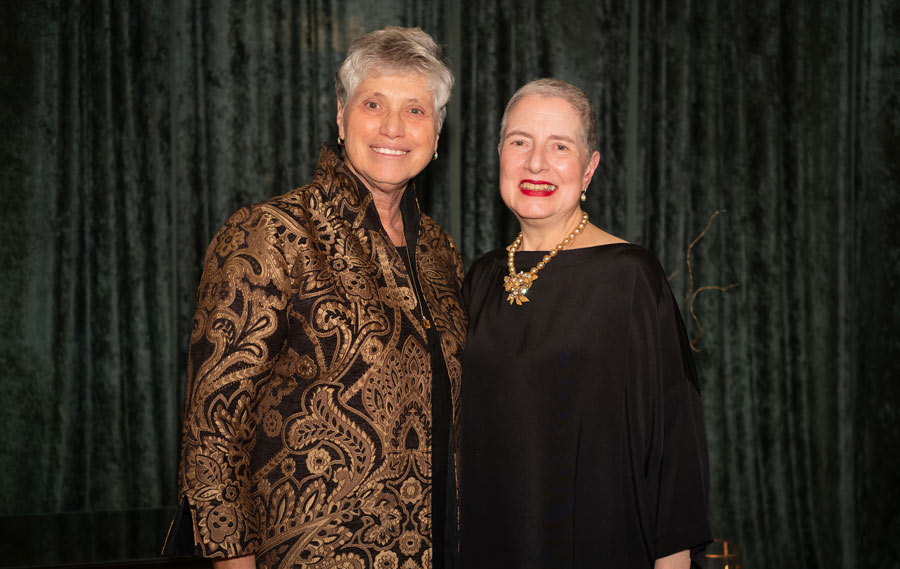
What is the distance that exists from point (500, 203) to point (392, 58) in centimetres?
198

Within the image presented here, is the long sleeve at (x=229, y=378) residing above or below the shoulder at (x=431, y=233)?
below

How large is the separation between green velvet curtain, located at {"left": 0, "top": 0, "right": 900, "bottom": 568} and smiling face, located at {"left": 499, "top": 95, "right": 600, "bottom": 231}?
5.87ft

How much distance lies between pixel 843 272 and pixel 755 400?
0.79 m

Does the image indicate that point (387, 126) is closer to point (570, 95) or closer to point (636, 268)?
point (570, 95)

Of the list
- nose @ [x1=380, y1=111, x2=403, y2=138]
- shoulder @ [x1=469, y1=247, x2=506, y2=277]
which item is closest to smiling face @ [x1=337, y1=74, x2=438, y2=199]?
nose @ [x1=380, y1=111, x2=403, y2=138]

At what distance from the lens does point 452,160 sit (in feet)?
11.8

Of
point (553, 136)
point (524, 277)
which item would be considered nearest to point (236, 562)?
point (524, 277)

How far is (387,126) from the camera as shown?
5.46 ft

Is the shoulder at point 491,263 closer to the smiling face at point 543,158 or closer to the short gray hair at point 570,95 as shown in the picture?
the smiling face at point 543,158

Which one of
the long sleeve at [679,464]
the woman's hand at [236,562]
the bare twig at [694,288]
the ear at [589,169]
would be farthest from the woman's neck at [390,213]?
the bare twig at [694,288]

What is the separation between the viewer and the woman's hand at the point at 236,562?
1.44m

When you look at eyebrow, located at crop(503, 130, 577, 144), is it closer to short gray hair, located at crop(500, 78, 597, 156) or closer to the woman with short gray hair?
short gray hair, located at crop(500, 78, 597, 156)

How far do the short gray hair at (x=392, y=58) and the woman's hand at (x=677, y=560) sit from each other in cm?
115

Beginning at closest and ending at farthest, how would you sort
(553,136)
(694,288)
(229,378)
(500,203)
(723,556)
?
(229,378)
(553,136)
(723,556)
(500,203)
(694,288)
